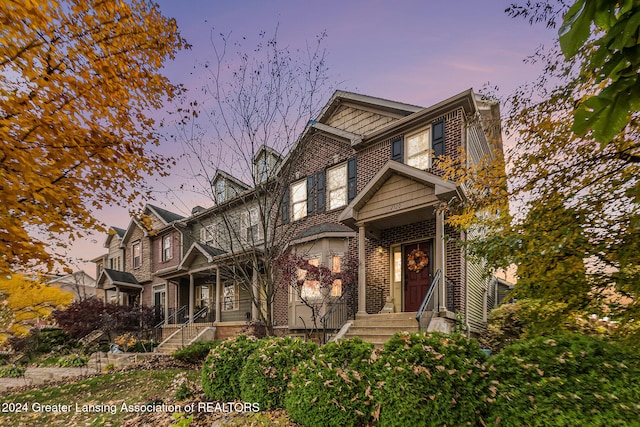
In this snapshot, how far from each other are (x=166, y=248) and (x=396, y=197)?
1801 cm

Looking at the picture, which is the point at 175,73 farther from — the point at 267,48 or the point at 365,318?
the point at 365,318

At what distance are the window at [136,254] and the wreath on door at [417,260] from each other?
20.9 metres

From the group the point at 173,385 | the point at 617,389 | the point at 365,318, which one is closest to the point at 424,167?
the point at 365,318

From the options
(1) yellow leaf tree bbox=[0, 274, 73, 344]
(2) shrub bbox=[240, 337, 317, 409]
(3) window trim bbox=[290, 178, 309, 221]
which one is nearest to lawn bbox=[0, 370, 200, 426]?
(2) shrub bbox=[240, 337, 317, 409]

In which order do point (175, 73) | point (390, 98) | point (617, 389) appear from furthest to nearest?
1. point (390, 98)
2. point (175, 73)
3. point (617, 389)

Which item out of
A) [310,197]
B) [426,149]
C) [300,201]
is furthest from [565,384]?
[300,201]

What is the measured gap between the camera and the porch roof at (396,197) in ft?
29.9

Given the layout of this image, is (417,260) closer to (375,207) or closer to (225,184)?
(375,207)

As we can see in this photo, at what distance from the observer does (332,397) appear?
195 inches

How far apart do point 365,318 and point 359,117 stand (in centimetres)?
753

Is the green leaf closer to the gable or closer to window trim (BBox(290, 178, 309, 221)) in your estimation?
the gable

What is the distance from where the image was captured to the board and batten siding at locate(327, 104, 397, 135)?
42.1 ft

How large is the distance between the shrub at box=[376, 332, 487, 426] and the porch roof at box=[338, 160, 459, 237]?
478cm

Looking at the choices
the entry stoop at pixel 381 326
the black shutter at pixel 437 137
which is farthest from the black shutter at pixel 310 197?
the entry stoop at pixel 381 326
